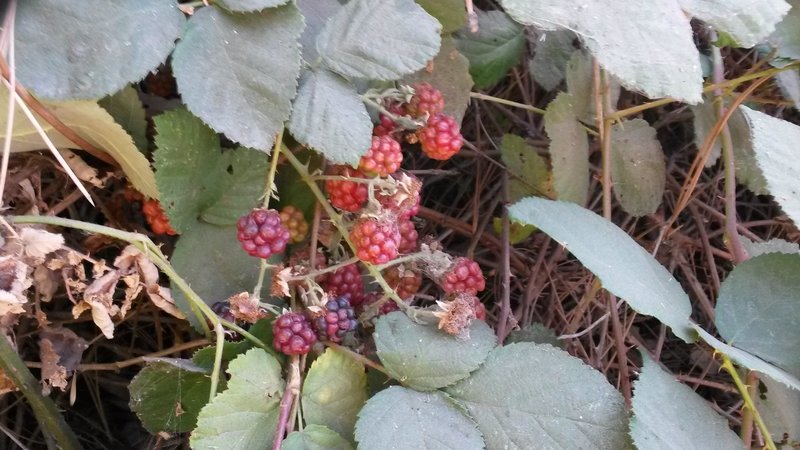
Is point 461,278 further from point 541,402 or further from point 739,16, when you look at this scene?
point 739,16

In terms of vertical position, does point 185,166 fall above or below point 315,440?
above

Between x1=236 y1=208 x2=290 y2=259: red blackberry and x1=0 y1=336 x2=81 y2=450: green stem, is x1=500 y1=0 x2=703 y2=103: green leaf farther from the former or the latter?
x1=0 y1=336 x2=81 y2=450: green stem

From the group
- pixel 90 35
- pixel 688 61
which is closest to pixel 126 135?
pixel 90 35

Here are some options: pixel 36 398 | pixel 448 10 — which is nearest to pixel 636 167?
pixel 448 10

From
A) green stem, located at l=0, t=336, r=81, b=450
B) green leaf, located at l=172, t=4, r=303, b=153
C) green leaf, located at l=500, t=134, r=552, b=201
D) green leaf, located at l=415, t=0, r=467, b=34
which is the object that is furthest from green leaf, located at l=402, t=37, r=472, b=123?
green stem, located at l=0, t=336, r=81, b=450

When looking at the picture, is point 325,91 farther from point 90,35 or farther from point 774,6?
point 774,6

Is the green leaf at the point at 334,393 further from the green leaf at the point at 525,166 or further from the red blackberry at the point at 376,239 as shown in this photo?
the green leaf at the point at 525,166
